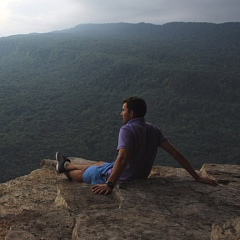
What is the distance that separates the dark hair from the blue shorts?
0.71 meters

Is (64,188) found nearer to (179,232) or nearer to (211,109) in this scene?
(179,232)

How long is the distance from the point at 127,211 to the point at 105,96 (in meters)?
95.3

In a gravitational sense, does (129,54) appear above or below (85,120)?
above

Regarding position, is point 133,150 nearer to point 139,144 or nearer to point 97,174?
point 139,144

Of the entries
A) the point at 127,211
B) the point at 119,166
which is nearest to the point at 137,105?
the point at 119,166

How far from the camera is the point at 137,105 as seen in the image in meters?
3.65

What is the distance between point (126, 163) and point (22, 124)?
71129 millimetres

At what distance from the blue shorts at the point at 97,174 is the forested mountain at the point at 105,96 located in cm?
3597

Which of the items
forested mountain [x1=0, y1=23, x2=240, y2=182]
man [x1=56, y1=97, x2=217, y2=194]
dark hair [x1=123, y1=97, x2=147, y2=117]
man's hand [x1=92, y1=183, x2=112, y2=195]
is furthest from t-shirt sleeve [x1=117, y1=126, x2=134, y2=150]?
forested mountain [x1=0, y1=23, x2=240, y2=182]

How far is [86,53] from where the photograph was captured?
5468 inches

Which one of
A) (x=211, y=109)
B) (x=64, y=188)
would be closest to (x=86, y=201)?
(x=64, y=188)

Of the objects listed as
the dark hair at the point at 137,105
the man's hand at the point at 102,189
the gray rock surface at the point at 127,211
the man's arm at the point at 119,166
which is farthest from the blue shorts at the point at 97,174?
the dark hair at the point at 137,105

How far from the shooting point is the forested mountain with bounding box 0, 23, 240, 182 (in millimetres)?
58438

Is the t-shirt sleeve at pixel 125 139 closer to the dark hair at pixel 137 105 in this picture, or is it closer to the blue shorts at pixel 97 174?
the dark hair at pixel 137 105
